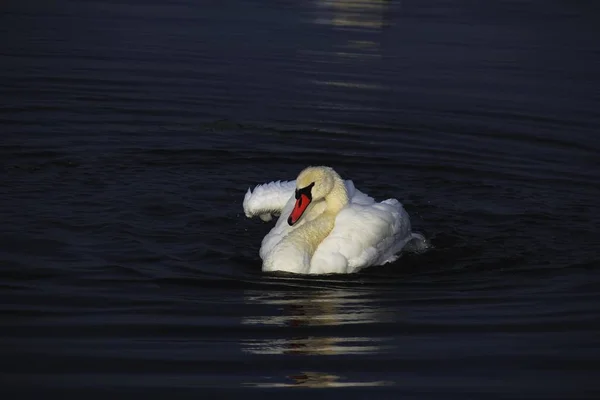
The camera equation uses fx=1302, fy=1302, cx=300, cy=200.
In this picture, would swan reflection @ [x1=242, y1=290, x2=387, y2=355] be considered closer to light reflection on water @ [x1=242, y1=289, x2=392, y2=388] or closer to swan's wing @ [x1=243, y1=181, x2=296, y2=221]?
light reflection on water @ [x1=242, y1=289, x2=392, y2=388]

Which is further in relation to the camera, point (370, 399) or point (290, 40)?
point (290, 40)

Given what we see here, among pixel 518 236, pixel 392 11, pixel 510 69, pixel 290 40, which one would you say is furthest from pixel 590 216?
pixel 392 11

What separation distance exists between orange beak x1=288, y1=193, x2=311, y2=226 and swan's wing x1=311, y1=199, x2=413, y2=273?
287 mm

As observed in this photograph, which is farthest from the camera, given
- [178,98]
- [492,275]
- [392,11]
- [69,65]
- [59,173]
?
[392,11]

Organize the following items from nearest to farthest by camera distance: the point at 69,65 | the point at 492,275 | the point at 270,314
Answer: the point at 270,314, the point at 492,275, the point at 69,65

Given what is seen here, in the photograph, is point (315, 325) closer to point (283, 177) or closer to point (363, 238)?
point (363, 238)

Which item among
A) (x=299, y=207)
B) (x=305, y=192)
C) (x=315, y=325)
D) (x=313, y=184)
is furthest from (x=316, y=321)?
(x=313, y=184)

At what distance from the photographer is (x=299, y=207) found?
1058 cm

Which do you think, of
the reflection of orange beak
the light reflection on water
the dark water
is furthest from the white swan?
the light reflection on water

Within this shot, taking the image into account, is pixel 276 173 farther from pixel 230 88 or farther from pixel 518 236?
pixel 230 88

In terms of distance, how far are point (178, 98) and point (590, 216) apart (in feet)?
21.2

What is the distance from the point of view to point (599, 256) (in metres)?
10.7

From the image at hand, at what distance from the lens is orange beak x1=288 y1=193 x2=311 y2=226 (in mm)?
10406

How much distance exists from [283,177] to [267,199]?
156 centimetres
